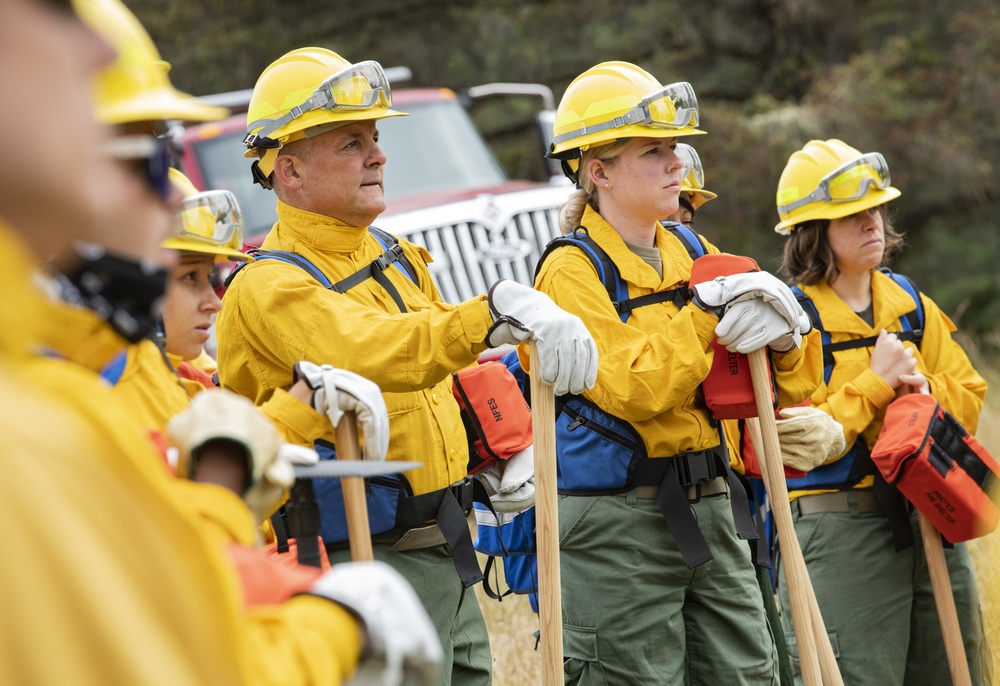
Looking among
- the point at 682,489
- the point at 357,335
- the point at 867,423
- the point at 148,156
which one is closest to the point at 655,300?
the point at 682,489

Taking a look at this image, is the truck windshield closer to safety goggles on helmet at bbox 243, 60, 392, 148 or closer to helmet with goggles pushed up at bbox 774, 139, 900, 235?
helmet with goggles pushed up at bbox 774, 139, 900, 235

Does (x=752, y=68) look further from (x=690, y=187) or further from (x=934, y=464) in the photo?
(x=934, y=464)

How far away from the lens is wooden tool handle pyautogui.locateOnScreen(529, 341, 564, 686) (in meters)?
3.49

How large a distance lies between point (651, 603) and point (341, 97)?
183 centimetres

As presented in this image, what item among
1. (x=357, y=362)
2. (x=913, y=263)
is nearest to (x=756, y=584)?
(x=357, y=362)

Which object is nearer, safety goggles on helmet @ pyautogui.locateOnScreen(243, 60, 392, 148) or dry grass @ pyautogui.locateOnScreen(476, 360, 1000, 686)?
safety goggles on helmet @ pyautogui.locateOnScreen(243, 60, 392, 148)

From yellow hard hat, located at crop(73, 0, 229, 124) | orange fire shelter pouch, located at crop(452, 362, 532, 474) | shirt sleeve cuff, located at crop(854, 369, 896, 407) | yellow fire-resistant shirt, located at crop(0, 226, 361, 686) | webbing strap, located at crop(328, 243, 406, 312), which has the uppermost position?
yellow hard hat, located at crop(73, 0, 229, 124)

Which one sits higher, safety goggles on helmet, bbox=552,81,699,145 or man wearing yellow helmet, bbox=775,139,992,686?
safety goggles on helmet, bbox=552,81,699,145

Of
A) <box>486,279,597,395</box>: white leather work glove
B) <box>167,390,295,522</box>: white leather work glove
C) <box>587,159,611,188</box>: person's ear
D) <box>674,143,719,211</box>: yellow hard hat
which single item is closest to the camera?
<box>167,390,295,522</box>: white leather work glove

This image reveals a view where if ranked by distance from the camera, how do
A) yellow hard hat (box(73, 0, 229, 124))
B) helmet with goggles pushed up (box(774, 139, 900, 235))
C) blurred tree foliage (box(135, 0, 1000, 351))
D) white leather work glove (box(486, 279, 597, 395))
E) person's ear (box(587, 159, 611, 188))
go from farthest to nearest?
1. blurred tree foliage (box(135, 0, 1000, 351))
2. helmet with goggles pushed up (box(774, 139, 900, 235))
3. person's ear (box(587, 159, 611, 188))
4. white leather work glove (box(486, 279, 597, 395))
5. yellow hard hat (box(73, 0, 229, 124))

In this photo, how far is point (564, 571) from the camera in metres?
4.12

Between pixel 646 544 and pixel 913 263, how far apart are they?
1406cm

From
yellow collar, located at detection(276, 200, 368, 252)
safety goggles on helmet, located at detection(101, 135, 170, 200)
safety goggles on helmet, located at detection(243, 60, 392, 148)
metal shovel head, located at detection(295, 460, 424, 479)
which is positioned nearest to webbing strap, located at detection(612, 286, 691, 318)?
yellow collar, located at detection(276, 200, 368, 252)

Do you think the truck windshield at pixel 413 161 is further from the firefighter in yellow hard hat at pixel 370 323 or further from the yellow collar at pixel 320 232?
the yellow collar at pixel 320 232
